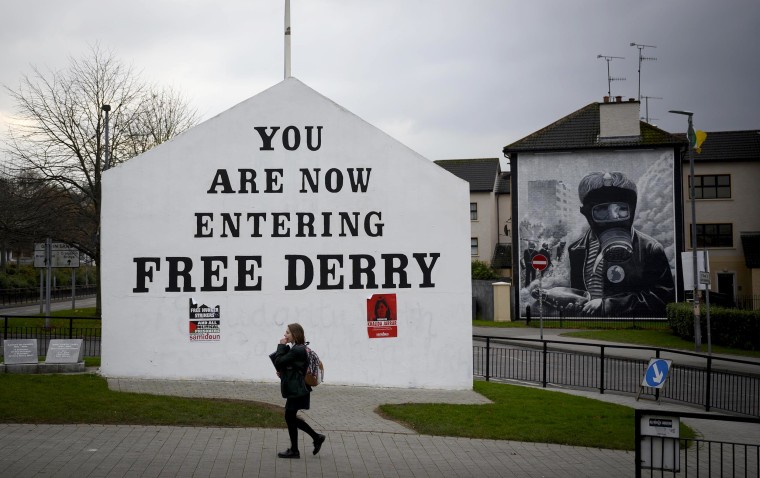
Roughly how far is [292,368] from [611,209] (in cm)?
3147

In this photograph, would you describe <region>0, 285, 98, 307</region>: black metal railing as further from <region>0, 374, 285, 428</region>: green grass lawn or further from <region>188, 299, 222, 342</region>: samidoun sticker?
<region>0, 374, 285, 428</region>: green grass lawn

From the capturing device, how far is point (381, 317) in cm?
1681

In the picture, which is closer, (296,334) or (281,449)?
(296,334)

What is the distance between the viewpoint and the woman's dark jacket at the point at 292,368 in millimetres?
9656

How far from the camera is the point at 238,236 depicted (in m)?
16.7

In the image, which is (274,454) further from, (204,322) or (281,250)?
(281,250)

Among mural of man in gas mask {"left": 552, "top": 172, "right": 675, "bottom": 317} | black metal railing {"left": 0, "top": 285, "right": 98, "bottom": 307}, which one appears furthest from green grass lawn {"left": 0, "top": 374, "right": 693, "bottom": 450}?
black metal railing {"left": 0, "top": 285, "right": 98, "bottom": 307}

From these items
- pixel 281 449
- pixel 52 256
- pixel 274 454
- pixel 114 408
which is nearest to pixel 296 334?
pixel 274 454

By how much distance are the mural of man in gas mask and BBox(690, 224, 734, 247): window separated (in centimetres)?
827

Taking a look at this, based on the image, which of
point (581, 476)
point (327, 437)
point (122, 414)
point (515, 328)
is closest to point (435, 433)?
point (327, 437)

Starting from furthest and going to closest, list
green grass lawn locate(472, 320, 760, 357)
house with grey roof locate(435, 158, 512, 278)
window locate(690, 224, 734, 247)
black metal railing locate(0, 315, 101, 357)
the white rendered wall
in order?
house with grey roof locate(435, 158, 512, 278) < window locate(690, 224, 734, 247) < green grass lawn locate(472, 320, 760, 357) < black metal railing locate(0, 315, 101, 357) < the white rendered wall

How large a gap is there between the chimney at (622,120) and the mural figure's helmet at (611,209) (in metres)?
2.07

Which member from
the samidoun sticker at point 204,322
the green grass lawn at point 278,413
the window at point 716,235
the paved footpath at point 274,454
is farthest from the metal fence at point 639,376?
the window at point 716,235

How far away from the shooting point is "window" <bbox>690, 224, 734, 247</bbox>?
Answer: 44.9 metres
